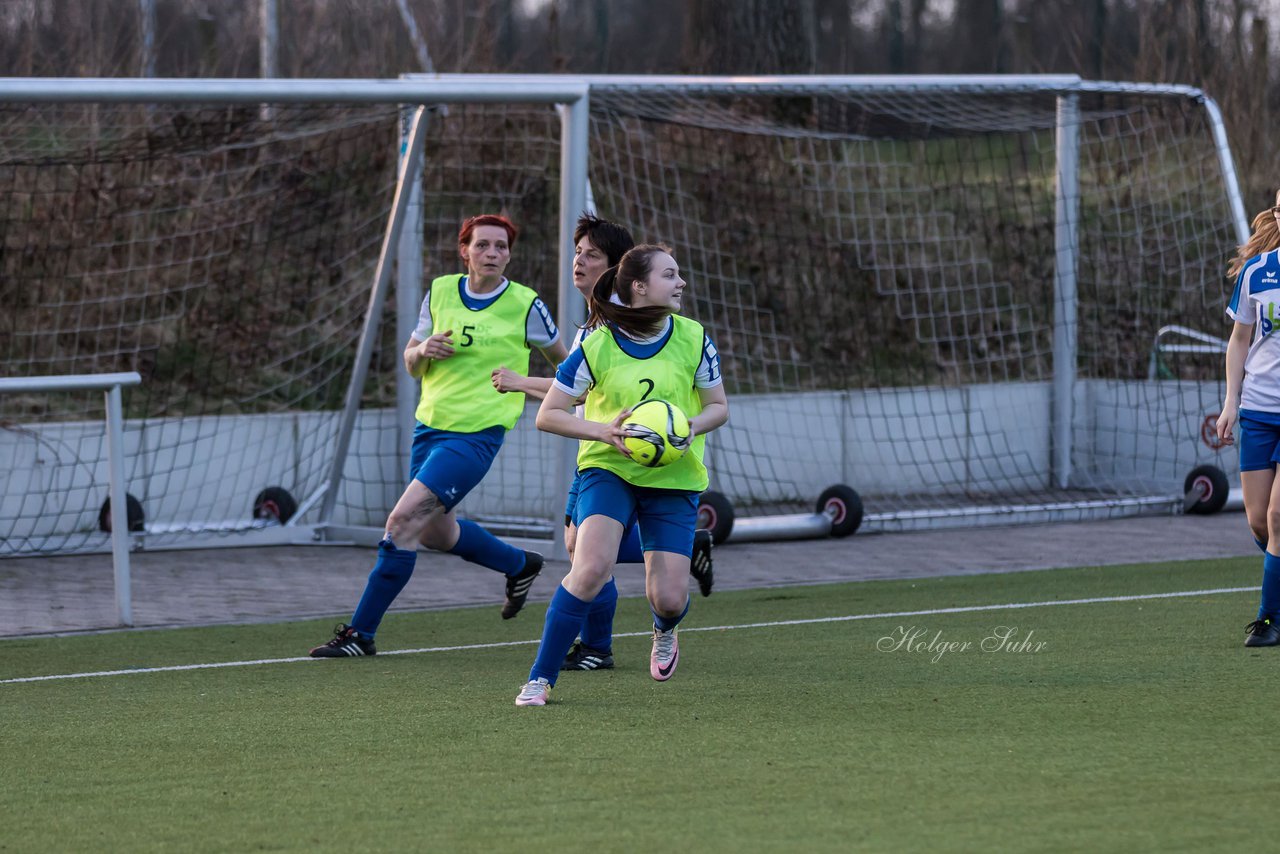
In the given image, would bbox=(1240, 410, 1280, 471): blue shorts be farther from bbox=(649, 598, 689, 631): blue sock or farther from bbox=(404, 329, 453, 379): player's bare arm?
bbox=(404, 329, 453, 379): player's bare arm

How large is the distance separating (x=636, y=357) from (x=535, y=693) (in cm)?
120

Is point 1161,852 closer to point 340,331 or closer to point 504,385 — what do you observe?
point 504,385

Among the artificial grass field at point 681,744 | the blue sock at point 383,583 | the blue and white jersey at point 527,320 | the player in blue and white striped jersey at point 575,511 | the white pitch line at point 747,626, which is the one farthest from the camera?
the blue and white jersey at point 527,320

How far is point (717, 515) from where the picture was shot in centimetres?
1132

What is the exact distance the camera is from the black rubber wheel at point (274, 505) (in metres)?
12.0

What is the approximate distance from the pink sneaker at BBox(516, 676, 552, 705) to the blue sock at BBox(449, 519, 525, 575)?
1800 mm

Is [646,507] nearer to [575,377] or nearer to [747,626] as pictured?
[575,377]

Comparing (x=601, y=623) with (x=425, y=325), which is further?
(x=425, y=325)

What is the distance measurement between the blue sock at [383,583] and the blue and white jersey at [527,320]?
98 centimetres

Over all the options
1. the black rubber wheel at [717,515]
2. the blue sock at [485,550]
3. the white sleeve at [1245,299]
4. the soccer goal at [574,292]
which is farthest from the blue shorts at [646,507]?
the black rubber wheel at [717,515]

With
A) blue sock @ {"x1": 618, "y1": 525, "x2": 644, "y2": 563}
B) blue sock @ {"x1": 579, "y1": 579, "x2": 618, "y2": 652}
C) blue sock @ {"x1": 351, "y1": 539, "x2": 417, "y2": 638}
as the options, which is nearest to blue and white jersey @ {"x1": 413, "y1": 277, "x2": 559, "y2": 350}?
blue sock @ {"x1": 351, "y1": 539, "x2": 417, "y2": 638}

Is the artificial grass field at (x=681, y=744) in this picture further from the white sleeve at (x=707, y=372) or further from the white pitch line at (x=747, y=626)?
the white sleeve at (x=707, y=372)

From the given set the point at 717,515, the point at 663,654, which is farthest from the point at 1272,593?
the point at 717,515

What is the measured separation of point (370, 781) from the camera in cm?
485
